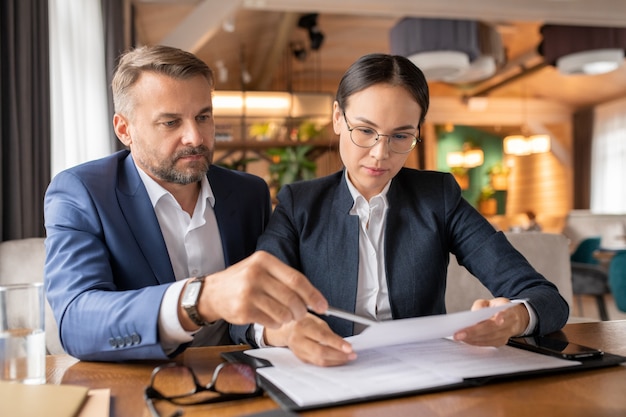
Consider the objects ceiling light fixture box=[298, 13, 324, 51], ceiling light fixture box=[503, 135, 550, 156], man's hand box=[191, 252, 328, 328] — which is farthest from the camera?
ceiling light fixture box=[503, 135, 550, 156]

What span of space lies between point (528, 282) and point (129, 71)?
1075 mm

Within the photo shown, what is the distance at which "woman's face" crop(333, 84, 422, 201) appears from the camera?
4.58 ft

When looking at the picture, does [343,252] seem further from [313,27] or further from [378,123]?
[313,27]

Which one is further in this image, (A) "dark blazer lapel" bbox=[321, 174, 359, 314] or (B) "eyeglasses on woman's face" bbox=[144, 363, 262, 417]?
(A) "dark blazer lapel" bbox=[321, 174, 359, 314]

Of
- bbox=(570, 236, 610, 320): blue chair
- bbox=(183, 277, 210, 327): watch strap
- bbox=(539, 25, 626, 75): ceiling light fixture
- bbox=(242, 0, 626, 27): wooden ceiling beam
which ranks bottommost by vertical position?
bbox=(570, 236, 610, 320): blue chair

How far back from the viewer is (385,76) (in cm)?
143

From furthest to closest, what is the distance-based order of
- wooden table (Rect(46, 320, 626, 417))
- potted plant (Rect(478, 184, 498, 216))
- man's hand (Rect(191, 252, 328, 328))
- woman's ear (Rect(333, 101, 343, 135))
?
potted plant (Rect(478, 184, 498, 216)), woman's ear (Rect(333, 101, 343, 135)), man's hand (Rect(191, 252, 328, 328)), wooden table (Rect(46, 320, 626, 417))

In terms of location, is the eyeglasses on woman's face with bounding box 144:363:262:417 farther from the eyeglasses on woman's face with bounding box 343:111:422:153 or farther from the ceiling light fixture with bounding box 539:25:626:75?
the ceiling light fixture with bounding box 539:25:626:75

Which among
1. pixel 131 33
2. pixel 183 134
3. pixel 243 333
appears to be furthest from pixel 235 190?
pixel 131 33

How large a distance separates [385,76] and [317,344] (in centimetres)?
70

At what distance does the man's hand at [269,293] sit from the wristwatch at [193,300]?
9 centimetres

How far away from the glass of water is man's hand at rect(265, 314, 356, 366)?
1.29ft

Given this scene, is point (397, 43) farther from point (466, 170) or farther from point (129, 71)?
point (466, 170)

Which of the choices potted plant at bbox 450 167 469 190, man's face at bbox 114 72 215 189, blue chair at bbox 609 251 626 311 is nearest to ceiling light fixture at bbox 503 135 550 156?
potted plant at bbox 450 167 469 190
